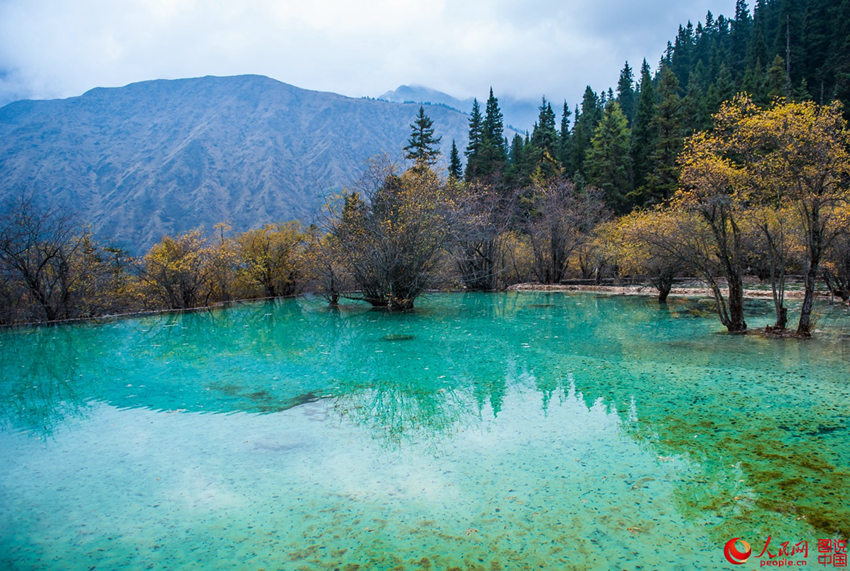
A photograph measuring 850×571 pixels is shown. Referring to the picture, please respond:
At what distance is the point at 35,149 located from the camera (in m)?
117

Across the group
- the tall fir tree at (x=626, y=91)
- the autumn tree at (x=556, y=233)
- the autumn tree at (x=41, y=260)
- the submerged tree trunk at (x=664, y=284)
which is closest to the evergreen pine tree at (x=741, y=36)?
the tall fir tree at (x=626, y=91)

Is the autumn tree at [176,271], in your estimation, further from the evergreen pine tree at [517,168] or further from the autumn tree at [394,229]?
the evergreen pine tree at [517,168]

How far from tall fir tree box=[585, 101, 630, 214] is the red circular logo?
4629 centimetres

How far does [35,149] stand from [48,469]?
149 meters

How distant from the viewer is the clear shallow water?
3787 mm

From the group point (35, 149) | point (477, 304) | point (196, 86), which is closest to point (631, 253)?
point (477, 304)

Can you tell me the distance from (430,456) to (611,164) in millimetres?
48387

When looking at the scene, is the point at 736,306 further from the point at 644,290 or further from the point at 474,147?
the point at 474,147

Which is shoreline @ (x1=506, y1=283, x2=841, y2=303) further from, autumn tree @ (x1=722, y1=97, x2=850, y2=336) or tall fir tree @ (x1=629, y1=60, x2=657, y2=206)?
tall fir tree @ (x1=629, y1=60, x2=657, y2=206)

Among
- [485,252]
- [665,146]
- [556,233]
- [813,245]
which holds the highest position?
[665,146]

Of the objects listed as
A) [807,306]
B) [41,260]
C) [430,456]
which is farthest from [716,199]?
[41,260]

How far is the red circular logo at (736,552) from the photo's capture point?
3441 millimetres

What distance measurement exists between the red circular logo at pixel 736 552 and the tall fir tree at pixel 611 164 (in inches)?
1823

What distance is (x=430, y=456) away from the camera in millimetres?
5496
